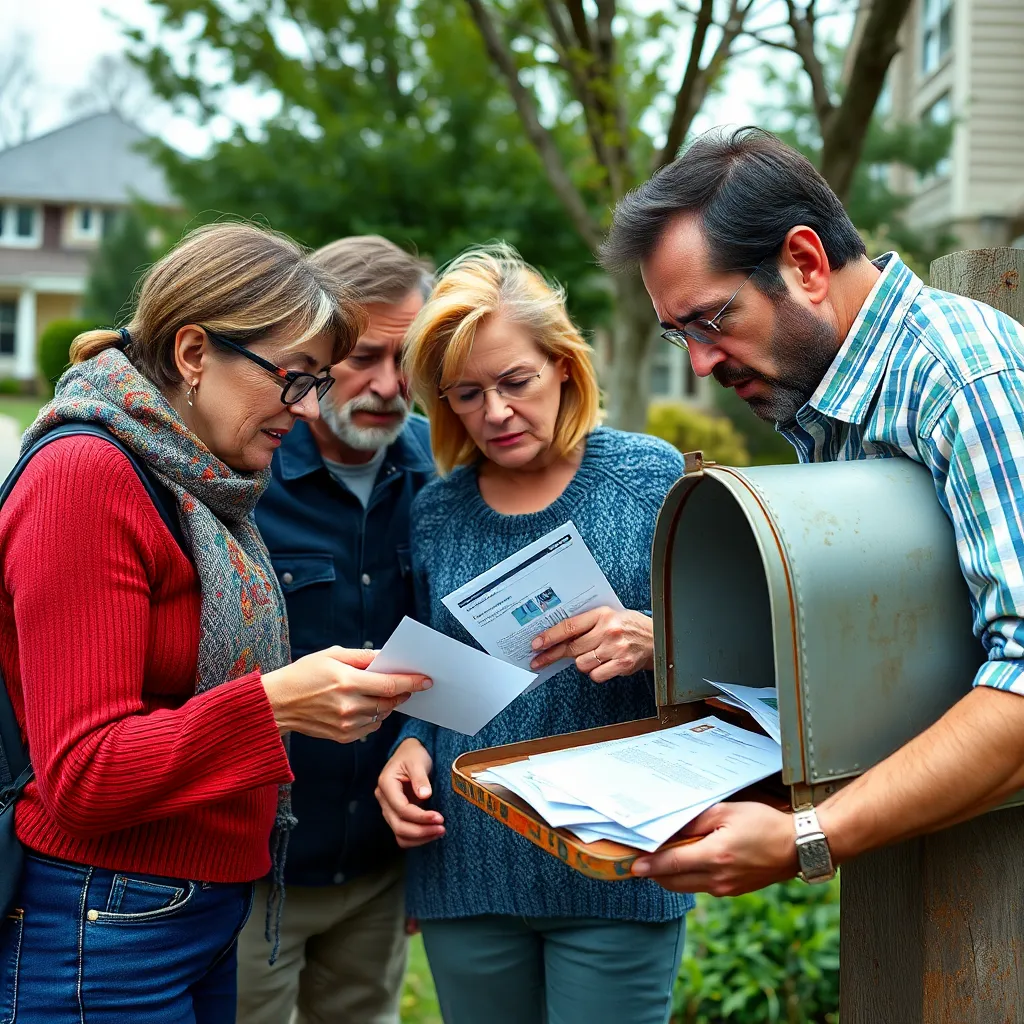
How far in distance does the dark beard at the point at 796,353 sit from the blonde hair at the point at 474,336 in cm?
71

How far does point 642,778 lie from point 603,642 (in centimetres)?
56

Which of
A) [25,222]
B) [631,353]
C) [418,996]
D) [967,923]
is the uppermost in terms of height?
[25,222]

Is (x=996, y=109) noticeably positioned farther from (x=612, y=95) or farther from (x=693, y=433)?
(x=612, y=95)

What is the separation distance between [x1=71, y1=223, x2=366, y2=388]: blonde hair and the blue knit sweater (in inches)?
27.0

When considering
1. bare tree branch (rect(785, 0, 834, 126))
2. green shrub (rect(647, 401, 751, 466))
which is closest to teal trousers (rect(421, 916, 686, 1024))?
bare tree branch (rect(785, 0, 834, 126))

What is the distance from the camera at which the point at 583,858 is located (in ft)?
5.10

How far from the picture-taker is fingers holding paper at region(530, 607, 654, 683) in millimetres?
2271

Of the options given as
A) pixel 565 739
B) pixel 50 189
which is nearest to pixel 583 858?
pixel 565 739

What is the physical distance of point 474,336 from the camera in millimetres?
2568

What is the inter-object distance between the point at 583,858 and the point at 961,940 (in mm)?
818

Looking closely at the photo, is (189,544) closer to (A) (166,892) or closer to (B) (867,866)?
(A) (166,892)

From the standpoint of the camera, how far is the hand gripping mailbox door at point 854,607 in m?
1.59

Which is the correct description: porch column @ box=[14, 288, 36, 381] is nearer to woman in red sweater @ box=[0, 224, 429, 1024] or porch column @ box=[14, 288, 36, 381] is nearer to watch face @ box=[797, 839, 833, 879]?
woman in red sweater @ box=[0, 224, 429, 1024]

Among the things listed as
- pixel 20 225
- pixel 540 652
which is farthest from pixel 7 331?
pixel 540 652
